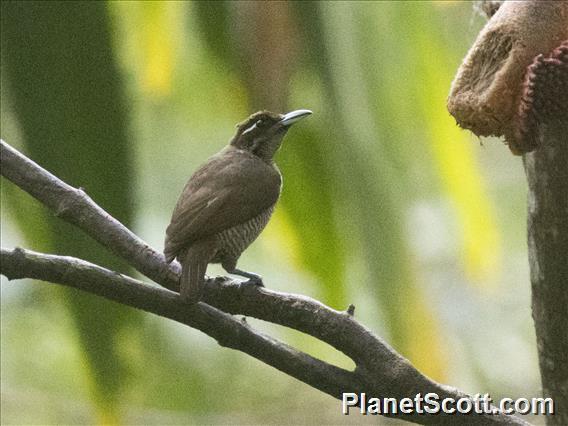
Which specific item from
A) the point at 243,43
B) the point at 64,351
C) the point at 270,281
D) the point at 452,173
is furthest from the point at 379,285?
the point at 64,351

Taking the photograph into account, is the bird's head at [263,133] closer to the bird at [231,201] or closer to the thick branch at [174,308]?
the bird at [231,201]

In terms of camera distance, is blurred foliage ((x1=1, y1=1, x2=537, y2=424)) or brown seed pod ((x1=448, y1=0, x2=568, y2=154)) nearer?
brown seed pod ((x1=448, y1=0, x2=568, y2=154))

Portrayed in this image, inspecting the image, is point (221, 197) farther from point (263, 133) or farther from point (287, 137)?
point (287, 137)

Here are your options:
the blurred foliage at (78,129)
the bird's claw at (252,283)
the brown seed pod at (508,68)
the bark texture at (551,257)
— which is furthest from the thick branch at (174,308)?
the blurred foliage at (78,129)

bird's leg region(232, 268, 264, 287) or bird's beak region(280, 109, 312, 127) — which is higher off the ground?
bird's beak region(280, 109, 312, 127)

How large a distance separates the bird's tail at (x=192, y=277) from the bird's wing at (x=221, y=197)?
0.03 meters

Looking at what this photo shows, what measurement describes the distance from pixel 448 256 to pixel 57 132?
2268 mm

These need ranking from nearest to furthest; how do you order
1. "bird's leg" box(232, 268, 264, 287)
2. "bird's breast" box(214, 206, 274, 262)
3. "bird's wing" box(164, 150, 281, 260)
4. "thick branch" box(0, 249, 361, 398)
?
"thick branch" box(0, 249, 361, 398)
"bird's leg" box(232, 268, 264, 287)
"bird's wing" box(164, 150, 281, 260)
"bird's breast" box(214, 206, 274, 262)

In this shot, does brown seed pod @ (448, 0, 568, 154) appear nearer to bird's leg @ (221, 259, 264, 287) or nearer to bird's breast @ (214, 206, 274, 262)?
bird's leg @ (221, 259, 264, 287)

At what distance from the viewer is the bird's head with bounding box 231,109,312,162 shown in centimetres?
220

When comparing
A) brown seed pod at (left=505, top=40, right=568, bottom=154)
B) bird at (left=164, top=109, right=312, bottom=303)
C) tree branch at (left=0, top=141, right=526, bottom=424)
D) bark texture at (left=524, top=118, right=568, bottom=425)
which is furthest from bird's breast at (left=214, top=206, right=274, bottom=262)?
brown seed pod at (left=505, top=40, right=568, bottom=154)

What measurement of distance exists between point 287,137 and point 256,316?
2.69ft

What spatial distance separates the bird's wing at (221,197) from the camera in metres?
1.93

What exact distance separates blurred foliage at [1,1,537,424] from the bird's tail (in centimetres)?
37
